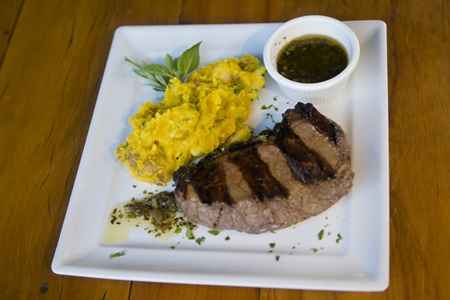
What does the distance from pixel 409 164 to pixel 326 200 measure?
51 centimetres

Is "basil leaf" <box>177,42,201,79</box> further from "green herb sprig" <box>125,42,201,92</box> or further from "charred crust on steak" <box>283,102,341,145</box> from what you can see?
"charred crust on steak" <box>283,102,341,145</box>

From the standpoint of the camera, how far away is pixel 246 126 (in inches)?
109

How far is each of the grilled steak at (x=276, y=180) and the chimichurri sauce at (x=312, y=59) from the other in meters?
0.27

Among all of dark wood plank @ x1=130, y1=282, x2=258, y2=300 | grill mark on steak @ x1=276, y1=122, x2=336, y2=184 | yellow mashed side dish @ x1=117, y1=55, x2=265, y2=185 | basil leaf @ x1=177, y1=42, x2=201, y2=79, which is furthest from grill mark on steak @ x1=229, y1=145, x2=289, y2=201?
basil leaf @ x1=177, y1=42, x2=201, y2=79

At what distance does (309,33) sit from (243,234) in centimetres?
116

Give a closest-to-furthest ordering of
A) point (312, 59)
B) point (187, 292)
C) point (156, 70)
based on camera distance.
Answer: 1. point (187, 292)
2. point (312, 59)
3. point (156, 70)

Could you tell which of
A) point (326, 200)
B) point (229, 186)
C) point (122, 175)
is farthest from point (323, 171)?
point (122, 175)

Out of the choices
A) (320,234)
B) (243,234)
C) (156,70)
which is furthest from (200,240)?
(156,70)

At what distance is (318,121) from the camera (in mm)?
2504

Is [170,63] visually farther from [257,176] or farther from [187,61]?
[257,176]

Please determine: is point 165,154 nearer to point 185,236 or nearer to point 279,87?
point 185,236

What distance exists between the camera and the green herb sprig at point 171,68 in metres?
2.92

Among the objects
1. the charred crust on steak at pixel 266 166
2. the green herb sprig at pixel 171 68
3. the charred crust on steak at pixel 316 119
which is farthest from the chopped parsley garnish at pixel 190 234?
the green herb sprig at pixel 171 68

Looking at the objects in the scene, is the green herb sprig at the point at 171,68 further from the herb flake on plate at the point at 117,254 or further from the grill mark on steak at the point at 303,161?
the herb flake on plate at the point at 117,254
